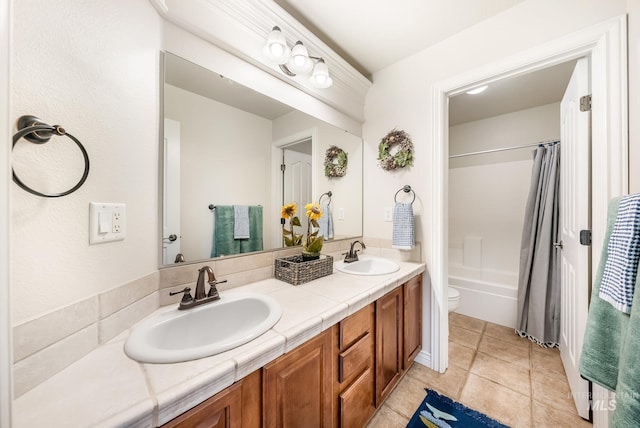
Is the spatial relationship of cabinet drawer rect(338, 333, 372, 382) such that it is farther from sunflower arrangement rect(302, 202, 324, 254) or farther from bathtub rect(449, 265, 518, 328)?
bathtub rect(449, 265, 518, 328)

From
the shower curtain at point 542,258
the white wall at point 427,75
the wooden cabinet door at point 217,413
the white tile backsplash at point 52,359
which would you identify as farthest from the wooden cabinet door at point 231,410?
the shower curtain at point 542,258

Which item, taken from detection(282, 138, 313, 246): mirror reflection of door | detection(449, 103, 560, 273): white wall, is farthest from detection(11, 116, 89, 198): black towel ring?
detection(449, 103, 560, 273): white wall

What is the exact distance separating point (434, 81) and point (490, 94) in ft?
3.16

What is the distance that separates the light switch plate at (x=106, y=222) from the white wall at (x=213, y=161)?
32cm

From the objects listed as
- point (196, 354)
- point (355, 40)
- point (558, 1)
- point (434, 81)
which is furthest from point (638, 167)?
point (196, 354)

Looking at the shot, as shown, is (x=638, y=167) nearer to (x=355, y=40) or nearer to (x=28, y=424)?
(x=355, y=40)

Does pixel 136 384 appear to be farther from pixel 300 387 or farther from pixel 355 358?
pixel 355 358

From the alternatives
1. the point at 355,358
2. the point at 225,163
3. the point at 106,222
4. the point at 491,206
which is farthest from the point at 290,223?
the point at 491,206

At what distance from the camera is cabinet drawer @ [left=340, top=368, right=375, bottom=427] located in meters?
1.03

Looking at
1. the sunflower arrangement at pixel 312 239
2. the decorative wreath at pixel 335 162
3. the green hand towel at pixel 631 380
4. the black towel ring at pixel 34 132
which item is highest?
the decorative wreath at pixel 335 162

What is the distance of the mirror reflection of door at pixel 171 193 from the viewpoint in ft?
3.35

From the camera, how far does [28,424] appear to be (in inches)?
17.2

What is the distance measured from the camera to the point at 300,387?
0.83 metres

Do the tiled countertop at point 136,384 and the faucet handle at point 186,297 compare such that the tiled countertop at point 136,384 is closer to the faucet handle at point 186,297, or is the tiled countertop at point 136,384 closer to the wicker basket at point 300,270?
the faucet handle at point 186,297
